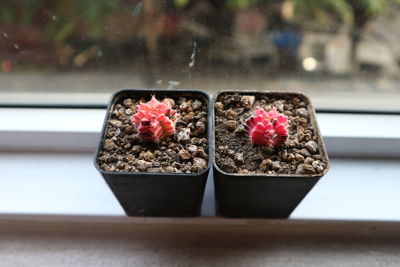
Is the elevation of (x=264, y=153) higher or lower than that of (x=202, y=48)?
lower

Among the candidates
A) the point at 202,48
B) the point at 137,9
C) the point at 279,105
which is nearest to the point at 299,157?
the point at 279,105

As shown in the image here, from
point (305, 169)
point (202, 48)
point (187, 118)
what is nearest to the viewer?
point (305, 169)

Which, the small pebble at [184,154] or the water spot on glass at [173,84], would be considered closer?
the small pebble at [184,154]

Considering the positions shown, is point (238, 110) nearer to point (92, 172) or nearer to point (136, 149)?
point (136, 149)

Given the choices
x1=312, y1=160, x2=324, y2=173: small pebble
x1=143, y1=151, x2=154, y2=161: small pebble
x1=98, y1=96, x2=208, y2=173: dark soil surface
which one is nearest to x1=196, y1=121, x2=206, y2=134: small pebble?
x1=98, y1=96, x2=208, y2=173: dark soil surface

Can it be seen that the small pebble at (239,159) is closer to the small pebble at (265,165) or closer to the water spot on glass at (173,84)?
the small pebble at (265,165)

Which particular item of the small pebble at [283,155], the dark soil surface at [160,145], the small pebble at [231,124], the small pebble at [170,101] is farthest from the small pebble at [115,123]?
the small pebble at [283,155]

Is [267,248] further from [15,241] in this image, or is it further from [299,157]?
[15,241]
